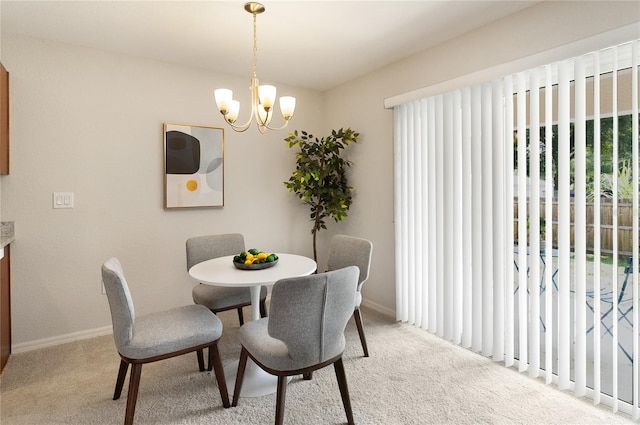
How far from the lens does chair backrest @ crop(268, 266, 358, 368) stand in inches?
62.3

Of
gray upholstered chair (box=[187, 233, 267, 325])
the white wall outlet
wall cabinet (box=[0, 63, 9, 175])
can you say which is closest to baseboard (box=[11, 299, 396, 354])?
gray upholstered chair (box=[187, 233, 267, 325])

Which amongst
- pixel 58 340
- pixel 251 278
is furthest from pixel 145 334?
pixel 58 340

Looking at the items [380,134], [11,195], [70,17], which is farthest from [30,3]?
[380,134]

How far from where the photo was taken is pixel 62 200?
2.87 meters

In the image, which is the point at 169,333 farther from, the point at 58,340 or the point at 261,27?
the point at 261,27

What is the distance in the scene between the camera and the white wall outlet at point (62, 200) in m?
2.85

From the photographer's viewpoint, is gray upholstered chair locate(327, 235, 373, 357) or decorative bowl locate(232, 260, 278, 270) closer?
decorative bowl locate(232, 260, 278, 270)

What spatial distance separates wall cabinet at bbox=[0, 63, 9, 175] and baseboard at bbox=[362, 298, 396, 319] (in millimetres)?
3281

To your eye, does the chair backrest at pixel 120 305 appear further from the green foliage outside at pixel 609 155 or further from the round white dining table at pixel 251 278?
the green foliage outside at pixel 609 155

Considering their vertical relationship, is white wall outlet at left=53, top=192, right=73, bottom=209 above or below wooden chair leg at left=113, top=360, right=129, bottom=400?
above

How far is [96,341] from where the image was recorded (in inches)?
116

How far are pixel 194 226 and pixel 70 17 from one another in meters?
1.86

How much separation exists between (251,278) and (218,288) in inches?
30.7

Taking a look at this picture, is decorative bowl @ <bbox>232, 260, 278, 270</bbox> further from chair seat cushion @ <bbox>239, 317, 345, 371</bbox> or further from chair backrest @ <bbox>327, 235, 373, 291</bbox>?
chair backrest @ <bbox>327, 235, 373, 291</bbox>
